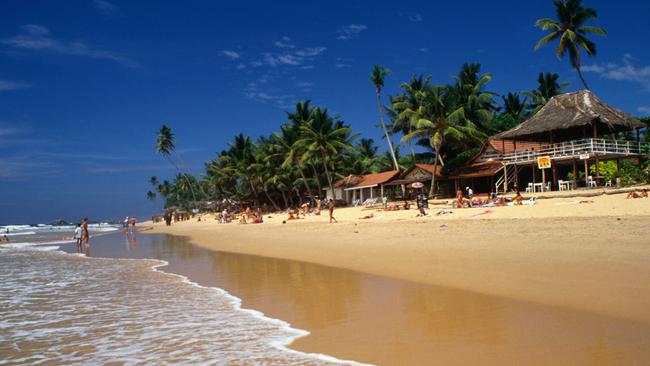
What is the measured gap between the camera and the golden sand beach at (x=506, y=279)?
167 inches

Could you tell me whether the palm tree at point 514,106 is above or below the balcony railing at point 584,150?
above

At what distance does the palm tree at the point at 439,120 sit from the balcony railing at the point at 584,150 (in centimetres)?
502

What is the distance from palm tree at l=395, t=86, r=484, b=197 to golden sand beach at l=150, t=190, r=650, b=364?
17.2 m

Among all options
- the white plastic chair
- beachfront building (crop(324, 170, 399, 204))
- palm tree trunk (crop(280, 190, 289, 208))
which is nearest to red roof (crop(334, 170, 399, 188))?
beachfront building (crop(324, 170, 399, 204))

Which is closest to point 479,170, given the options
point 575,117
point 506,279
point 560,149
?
point 560,149

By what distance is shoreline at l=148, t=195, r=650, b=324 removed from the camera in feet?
19.6

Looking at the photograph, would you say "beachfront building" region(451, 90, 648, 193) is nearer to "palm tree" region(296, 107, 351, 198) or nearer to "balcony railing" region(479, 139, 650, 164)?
"balcony railing" region(479, 139, 650, 164)

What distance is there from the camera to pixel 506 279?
7.07 metres

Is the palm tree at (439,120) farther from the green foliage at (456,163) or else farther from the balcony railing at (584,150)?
the balcony railing at (584,150)

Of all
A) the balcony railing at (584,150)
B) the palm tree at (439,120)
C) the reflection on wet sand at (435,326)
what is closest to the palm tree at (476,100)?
the palm tree at (439,120)

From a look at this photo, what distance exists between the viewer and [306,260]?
37.5ft

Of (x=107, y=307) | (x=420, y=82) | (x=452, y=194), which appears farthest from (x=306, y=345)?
(x=420, y=82)

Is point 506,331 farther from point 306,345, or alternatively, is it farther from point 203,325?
point 203,325

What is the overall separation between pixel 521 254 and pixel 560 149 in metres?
19.5
